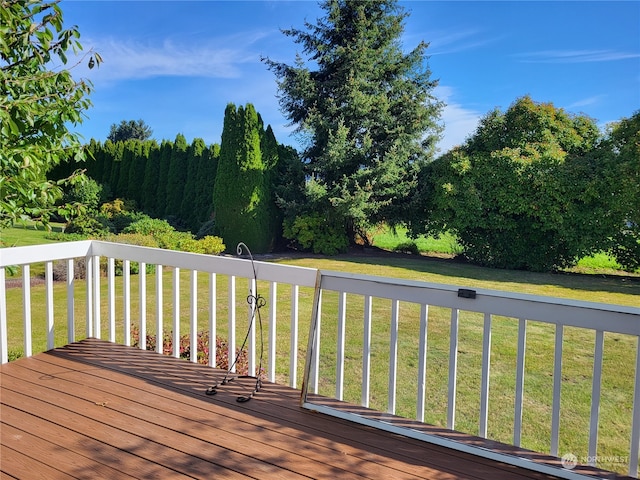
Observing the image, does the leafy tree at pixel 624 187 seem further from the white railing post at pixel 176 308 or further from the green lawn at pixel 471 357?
the white railing post at pixel 176 308

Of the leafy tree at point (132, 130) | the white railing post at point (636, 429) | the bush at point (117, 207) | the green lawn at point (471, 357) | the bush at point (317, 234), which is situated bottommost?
the green lawn at point (471, 357)

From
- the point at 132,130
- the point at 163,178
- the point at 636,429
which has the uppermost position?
the point at 132,130

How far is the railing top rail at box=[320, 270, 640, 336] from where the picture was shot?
5.33ft

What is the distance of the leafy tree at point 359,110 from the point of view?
10.2 m

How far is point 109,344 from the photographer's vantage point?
3135mm

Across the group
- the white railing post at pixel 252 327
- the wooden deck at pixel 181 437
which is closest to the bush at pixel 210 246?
the wooden deck at pixel 181 437

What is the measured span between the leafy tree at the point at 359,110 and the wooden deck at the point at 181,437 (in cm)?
772

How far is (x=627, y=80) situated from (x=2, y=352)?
388 inches

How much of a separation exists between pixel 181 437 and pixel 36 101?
2.41 meters

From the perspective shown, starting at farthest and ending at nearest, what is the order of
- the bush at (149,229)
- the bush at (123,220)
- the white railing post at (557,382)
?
1. the bush at (123,220)
2. the bush at (149,229)
3. the white railing post at (557,382)

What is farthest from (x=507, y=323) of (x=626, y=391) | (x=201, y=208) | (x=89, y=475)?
(x=201, y=208)

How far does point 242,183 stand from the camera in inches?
401

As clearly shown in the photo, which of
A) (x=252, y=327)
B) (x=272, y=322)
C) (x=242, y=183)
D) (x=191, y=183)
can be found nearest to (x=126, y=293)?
(x=252, y=327)

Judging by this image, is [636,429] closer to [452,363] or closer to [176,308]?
[452,363]
